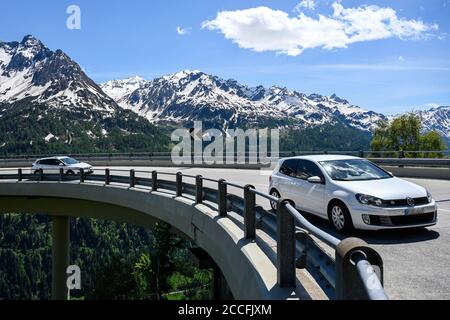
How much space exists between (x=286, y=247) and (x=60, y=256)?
27382mm

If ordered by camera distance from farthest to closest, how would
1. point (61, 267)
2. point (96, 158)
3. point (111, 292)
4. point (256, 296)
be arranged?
1. point (111, 292)
2. point (96, 158)
3. point (61, 267)
4. point (256, 296)

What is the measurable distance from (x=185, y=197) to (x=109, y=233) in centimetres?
17478

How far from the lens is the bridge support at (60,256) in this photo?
91.2 feet

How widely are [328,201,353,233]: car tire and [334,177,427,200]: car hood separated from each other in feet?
1.26

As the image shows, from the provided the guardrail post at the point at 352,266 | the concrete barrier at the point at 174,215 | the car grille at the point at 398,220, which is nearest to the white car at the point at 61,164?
the concrete barrier at the point at 174,215

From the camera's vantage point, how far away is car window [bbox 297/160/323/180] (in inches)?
399

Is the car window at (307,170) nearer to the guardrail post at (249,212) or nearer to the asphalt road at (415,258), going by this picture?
the asphalt road at (415,258)

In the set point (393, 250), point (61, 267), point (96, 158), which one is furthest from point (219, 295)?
point (96, 158)

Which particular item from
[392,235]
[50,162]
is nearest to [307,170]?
[392,235]

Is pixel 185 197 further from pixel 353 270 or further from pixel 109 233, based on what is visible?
pixel 109 233

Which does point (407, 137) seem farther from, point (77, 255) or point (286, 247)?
point (77, 255)

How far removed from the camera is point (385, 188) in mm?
8711

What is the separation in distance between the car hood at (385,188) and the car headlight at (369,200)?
7cm
